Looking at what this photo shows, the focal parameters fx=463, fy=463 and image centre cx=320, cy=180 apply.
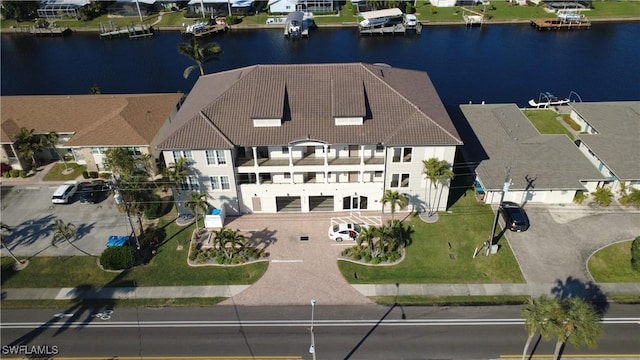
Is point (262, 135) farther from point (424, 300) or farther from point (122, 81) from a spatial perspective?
point (122, 81)

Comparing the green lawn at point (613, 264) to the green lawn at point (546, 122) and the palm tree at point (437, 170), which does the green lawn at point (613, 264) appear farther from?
the green lawn at point (546, 122)

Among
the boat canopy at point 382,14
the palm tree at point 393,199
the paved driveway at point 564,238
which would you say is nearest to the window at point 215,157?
the palm tree at point 393,199

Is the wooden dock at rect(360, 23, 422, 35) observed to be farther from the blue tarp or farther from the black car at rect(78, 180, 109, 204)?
the blue tarp

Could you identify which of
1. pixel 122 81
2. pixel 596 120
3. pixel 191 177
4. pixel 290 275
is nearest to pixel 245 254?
pixel 290 275

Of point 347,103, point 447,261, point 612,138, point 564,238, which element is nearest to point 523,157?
point 564,238

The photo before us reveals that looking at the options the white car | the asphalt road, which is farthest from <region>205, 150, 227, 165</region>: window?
the asphalt road

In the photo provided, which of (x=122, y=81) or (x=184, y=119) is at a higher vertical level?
(x=184, y=119)
